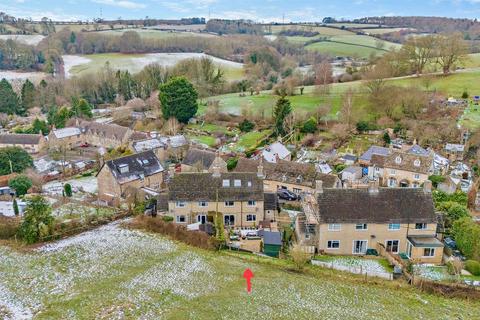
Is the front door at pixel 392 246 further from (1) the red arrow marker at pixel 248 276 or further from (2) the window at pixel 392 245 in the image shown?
(1) the red arrow marker at pixel 248 276

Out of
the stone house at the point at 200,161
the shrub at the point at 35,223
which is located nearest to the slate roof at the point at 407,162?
the stone house at the point at 200,161

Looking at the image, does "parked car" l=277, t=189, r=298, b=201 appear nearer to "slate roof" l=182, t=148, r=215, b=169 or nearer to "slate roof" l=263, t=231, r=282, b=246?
"slate roof" l=182, t=148, r=215, b=169

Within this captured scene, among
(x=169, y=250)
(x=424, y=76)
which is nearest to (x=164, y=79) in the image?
(x=424, y=76)

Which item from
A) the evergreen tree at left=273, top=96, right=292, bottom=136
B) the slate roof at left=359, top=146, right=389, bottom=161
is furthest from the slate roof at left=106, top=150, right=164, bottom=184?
the slate roof at left=359, top=146, right=389, bottom=161

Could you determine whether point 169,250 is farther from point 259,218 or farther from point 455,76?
point 455,76

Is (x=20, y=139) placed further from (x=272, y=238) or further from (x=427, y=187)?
(x=427, y=187)

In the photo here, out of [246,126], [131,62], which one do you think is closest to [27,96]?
[131,62]
